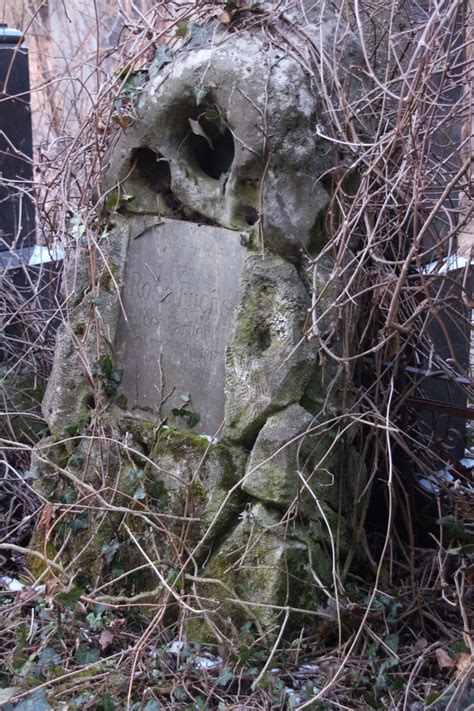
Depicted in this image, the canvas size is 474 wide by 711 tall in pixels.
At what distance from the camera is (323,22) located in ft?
9.82

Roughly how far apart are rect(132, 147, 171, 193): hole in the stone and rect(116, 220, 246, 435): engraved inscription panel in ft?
0.51

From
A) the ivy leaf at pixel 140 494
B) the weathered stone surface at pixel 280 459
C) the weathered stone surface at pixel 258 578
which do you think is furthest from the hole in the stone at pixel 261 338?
the ivy leaf at pixel 140 494

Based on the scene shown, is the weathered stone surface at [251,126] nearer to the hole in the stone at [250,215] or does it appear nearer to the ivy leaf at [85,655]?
the hole in the stone at [250,215]

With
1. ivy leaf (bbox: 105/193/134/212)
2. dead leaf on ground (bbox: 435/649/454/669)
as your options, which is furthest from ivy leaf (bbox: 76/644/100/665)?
ivy leaf (bbox: 105/193/134/212)

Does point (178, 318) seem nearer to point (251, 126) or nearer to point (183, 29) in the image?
point (251, 126)

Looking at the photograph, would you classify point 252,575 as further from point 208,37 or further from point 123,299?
point 208,37

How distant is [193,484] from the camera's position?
2992 mm

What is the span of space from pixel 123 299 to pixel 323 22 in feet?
3.82

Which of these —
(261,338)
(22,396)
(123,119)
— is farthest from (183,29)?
(22,396)

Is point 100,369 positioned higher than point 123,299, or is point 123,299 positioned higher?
point 123,299

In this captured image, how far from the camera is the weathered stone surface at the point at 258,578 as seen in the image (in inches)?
109

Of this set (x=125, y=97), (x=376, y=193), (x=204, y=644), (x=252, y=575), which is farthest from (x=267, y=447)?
(x=125, y=97)

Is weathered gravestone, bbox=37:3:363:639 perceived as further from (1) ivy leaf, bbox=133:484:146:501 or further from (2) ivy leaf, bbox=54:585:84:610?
(2) ivy leaf, bbox=54:585:84:610

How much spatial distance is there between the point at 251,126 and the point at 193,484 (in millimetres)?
1154
